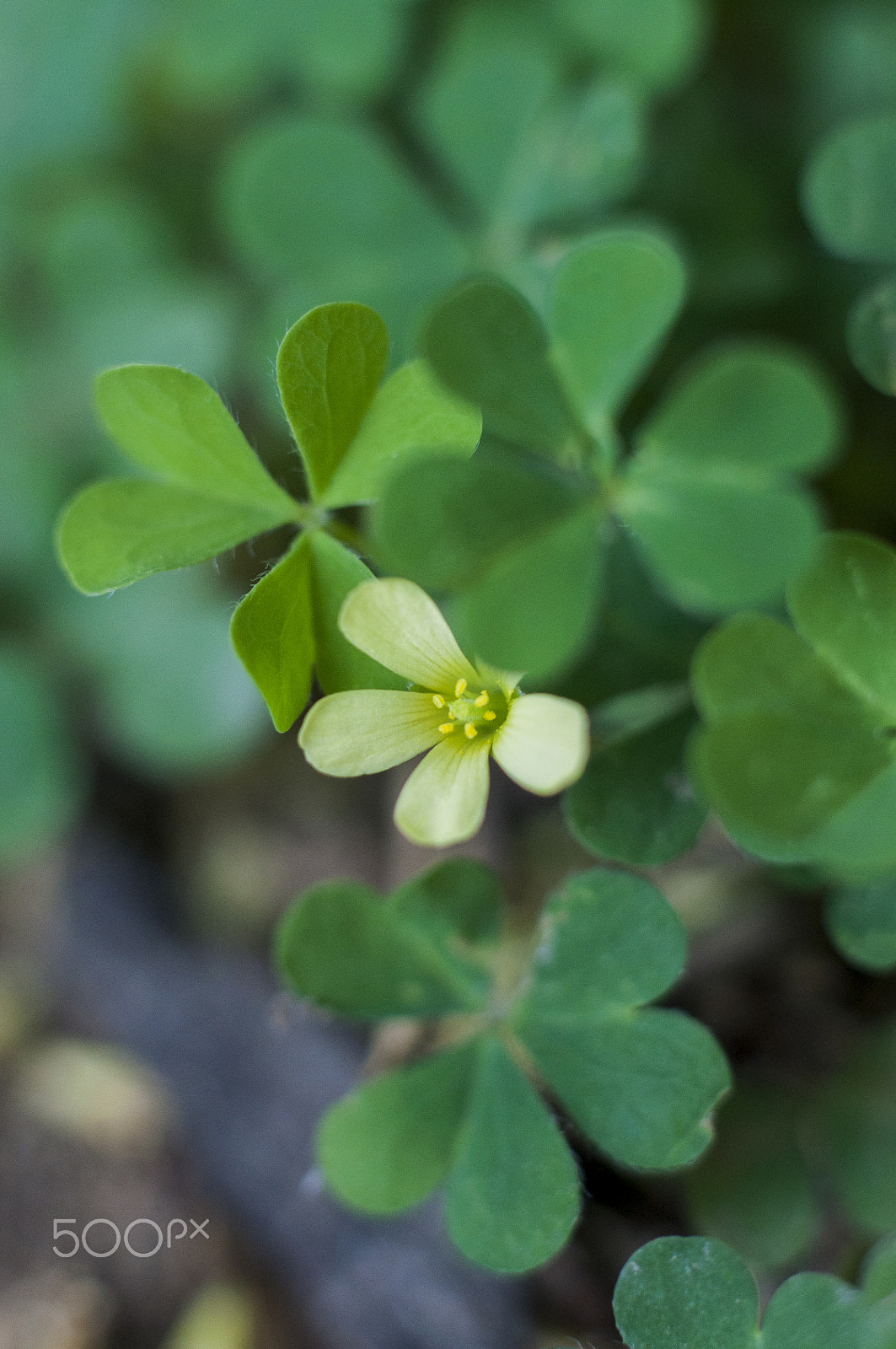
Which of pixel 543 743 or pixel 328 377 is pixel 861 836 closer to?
pixel 543 743

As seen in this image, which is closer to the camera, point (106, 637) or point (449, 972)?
point (449, 972)

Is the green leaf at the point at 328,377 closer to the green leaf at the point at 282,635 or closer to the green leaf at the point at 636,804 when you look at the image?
the green leaf at the point at 282,635

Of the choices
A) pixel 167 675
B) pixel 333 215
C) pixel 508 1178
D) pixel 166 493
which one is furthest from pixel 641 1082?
pixel 333 215

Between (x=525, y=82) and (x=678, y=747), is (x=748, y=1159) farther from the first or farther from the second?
(x=525, y=82)

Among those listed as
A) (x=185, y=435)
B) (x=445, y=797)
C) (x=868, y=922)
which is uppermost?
(x=185, y=435)

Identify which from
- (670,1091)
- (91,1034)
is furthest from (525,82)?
(91,1034)

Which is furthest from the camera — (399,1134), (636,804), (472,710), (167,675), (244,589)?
(244,589)
